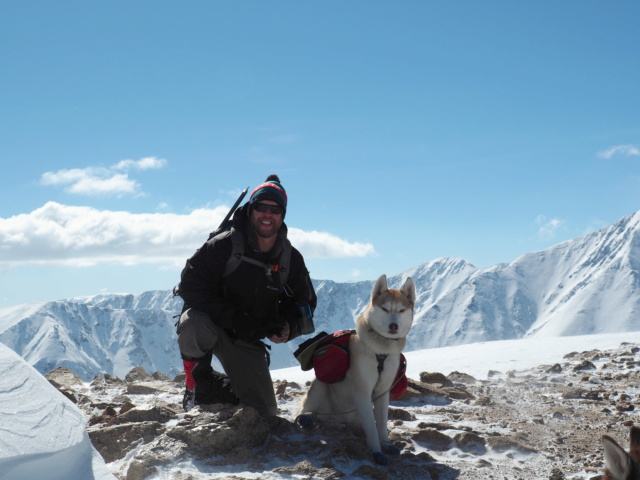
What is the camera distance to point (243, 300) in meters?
5.52

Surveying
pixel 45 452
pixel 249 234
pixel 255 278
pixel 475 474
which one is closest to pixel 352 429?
pixel 475 474

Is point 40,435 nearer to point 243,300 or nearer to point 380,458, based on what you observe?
point 380,458

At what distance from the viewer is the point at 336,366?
5.01 metres

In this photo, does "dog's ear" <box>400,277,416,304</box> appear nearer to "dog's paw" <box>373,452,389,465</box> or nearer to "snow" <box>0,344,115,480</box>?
"dog's paw" <box>373,452,389,465</box>

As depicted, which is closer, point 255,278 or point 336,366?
point 336,366

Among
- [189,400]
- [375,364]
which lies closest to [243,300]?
[189,400]

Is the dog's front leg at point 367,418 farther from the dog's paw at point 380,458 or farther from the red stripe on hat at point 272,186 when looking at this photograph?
the red stripe on hat at point 272,186

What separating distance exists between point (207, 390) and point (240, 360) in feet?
1.62

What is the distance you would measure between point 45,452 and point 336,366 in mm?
2654

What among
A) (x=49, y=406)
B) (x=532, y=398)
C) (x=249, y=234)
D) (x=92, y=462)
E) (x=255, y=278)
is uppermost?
(x=249, y=234)

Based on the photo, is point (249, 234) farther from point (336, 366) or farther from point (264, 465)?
point (264, 465)

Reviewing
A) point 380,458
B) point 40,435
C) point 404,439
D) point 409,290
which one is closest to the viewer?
point 40,435

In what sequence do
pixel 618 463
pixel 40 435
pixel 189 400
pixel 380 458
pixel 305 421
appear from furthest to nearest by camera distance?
1. pixel 189 400
2. pixel 305 421
3. pixel 380 458
4. pixel 40 435
5. pixel 618 463

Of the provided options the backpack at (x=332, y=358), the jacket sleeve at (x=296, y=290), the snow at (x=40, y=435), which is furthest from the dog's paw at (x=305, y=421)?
the snow at (x=40, y=435)
